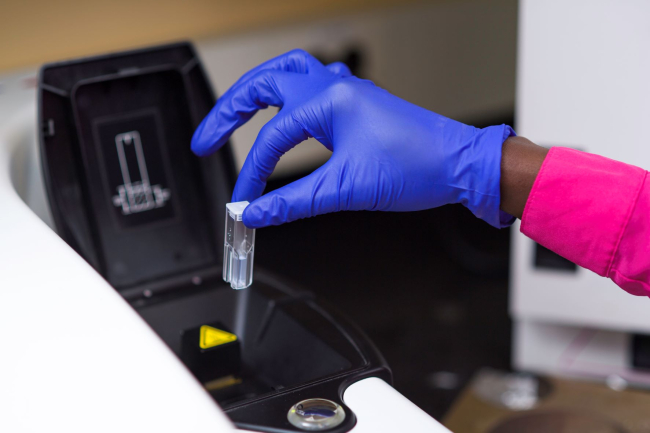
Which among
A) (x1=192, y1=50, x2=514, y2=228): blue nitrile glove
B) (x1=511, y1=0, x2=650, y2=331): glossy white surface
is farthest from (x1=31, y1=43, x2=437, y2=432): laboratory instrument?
(x1=511, y1=0, x2=650, y2=331): glossy white surface

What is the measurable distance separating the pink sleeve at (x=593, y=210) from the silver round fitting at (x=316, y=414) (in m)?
0.29

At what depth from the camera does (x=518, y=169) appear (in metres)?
0.63

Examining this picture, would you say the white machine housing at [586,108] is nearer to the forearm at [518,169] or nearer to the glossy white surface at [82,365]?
the forearm at [518,169]

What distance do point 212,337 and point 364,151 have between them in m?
Answer: 0.22

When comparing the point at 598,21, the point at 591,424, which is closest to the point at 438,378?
the point at 591,424

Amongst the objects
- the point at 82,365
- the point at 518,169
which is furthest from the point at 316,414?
the point at 518,169

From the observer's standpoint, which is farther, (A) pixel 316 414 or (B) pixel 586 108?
(B) pixel 586 108

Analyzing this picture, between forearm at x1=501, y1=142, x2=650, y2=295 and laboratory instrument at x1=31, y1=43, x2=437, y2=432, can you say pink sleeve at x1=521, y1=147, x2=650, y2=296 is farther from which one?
laboratory instrument at x1=31, y1=43, x2=437, y2=432

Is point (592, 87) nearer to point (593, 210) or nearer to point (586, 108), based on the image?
point (586, 108)

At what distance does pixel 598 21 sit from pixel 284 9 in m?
0.93

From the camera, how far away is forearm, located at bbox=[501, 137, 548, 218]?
2.07 ft

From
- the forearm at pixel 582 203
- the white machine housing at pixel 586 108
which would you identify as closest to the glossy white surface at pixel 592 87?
the white machine housing at pixel 586 108

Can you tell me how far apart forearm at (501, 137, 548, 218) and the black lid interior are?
303 mm

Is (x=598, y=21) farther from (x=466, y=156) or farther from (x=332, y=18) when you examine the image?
(x=332, y=18)
